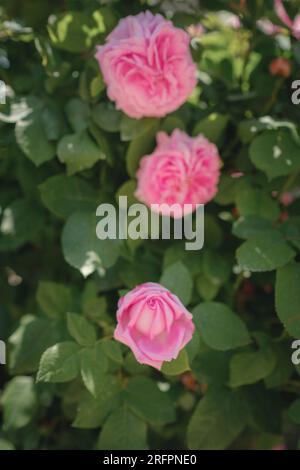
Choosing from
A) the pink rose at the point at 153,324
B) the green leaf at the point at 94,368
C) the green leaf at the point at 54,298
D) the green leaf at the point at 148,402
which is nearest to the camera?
the pink rose at the point at 153,324

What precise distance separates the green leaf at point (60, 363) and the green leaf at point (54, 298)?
20 cm

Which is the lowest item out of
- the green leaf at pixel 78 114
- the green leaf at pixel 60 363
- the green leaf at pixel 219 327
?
the green leaf at pixel 219 327

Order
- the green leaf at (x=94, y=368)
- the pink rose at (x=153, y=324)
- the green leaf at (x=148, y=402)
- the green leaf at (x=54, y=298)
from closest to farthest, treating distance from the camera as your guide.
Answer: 1. the pink rose at (x=153, y=324)
2. the green leaf at (x=94, y=368)
3. the green leaf at (x=148, y=402)
4. the green leaf at (x=54, y=298)

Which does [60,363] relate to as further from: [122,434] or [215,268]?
[215,268]

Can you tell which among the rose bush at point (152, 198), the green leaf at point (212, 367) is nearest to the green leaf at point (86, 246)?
the rose bush at point (152, 198)

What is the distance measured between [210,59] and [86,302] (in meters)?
0.52

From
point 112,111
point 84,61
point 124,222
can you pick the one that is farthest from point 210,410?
point 84,61

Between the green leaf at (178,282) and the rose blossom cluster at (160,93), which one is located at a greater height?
the rose blossom cluster at (160,93)

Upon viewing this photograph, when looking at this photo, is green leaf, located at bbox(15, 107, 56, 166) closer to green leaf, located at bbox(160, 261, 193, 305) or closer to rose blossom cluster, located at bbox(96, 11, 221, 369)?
rose blossom cluster, located at bbox(96, 11, 221, 369)

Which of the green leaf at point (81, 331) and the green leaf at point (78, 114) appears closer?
the green leaf at point (81, 331)

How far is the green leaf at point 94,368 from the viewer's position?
0.81m

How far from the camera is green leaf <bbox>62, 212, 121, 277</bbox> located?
0.92 m

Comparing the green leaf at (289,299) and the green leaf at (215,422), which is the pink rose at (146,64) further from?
the green leaf at (215,422)

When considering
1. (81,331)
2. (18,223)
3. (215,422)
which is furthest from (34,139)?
(215,422)
